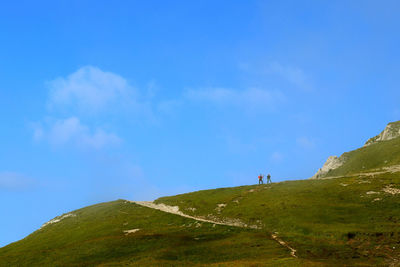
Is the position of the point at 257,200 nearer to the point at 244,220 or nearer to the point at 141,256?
the point at 244,220

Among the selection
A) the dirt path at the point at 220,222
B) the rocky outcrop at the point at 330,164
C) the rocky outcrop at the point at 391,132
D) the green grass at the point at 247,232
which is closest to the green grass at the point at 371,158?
the rocky outcrop at the point at 330,164

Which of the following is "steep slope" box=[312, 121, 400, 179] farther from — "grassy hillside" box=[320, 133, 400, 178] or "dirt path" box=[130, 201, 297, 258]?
"dirt path" box=[130, 201, 297, 258]

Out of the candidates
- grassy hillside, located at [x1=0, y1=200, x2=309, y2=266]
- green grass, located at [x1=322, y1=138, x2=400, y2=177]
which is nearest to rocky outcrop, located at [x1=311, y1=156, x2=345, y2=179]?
green grass, located at [x1=322, y1=138, x2=400, y2=177]

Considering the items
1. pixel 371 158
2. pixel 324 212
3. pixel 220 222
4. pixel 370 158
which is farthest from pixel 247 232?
pixel 370 158

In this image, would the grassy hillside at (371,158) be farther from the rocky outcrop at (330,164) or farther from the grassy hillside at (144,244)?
the grassy hillside at (144,244)

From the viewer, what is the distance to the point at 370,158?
13612 centimetres

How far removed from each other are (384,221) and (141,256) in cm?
4593

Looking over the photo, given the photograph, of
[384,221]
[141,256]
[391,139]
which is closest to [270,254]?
[141,256]

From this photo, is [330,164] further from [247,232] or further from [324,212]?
[247,232]

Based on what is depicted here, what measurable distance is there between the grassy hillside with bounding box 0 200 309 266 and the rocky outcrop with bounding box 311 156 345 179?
93047mm

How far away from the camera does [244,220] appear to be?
7731 centimetres

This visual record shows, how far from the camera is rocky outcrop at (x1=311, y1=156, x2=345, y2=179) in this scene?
152863 mm

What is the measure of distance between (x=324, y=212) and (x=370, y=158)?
7669cm

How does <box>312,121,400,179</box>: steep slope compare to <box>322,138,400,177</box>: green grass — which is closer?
<box>322,138,400,177</box>: green grass
